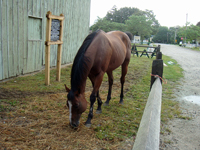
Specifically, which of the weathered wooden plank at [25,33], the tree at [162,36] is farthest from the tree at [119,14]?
the weathered wooden plank at [25,33]

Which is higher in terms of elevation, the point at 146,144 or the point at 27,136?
the point at 146,144

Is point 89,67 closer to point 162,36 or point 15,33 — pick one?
point 15,33

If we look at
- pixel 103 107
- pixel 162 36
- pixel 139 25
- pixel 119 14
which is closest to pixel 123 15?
pixel 119 14

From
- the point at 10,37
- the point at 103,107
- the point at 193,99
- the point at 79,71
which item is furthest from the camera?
the point at 10,37

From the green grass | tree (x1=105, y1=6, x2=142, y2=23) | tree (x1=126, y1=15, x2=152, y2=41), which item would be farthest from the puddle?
tree (x1=105, y1=6, x2=142, y2=23)

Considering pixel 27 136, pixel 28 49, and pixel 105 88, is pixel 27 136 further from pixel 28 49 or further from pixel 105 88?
pixel 28 49

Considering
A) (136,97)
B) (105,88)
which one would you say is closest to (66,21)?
(105,88)

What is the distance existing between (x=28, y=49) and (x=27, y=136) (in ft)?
15.0

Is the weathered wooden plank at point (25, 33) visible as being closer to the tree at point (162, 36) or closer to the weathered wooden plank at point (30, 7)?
the weathered wooden plank at point (30, 7)

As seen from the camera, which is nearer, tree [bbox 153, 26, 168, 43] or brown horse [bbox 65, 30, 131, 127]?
brown horse [bbox 65, 30, 131, 127]

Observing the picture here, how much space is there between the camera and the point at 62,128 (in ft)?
9.51

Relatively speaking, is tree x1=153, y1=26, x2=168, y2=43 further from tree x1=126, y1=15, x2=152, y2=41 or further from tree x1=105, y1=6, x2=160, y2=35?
tree x1=126, y1=15, x2=152, y2=41

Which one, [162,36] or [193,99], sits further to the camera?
[162,36]

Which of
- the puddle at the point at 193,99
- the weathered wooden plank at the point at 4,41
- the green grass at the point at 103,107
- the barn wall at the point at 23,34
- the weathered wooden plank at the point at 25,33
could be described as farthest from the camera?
the weathered wooden plank at the point at 25,33
